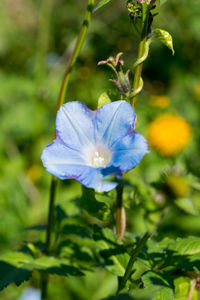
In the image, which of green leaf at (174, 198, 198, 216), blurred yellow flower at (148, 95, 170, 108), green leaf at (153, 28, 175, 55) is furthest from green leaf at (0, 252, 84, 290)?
blurred yellow flower at (148, 95, 170, 108)

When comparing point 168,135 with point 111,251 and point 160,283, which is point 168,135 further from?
point 160,283

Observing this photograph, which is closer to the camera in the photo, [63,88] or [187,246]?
[187,246]

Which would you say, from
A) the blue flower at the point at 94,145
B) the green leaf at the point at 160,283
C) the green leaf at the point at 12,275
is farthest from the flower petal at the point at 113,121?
the green leaf at the point at 12,275

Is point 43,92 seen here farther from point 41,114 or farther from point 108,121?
point 108,121

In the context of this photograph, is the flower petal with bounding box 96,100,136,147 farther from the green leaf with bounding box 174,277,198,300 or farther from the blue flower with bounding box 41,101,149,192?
the green leaf with bounding box 174,277,198,300

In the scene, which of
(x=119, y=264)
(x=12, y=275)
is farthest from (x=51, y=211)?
(x=119, y=264)

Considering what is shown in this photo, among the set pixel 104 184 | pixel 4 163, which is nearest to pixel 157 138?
pixel 4 163

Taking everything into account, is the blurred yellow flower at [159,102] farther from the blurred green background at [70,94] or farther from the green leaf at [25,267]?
the green leaf at [25,267]
